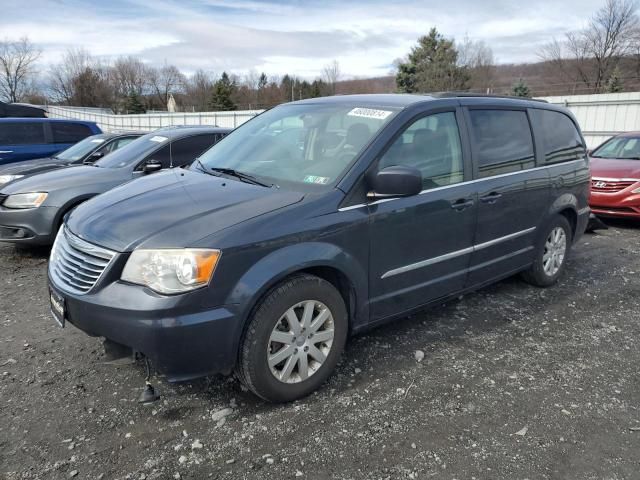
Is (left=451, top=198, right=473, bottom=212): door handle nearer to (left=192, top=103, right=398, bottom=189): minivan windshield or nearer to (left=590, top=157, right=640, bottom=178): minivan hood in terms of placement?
(left=192, top=103, right=398, bottom=189): minivan windshield

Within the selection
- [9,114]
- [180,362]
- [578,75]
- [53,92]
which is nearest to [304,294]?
[180,362]

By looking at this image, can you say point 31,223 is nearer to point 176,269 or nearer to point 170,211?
point 170,211

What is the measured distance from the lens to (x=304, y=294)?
279 centimetres

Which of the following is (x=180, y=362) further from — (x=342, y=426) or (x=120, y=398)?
(x=342, y=426)

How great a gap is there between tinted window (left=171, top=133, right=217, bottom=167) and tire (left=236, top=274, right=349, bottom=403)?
4.50 m

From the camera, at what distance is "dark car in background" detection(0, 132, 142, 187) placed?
23.5 ft

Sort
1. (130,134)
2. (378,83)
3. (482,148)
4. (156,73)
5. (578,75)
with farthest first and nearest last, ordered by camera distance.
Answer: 1. (156,73)
2. (378,83)
3. (578,75)
4. (130,134)
5. (482,148)

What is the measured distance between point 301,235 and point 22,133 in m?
10.1

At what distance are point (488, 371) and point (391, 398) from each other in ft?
2.59

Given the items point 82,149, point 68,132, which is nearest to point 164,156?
point 82,149

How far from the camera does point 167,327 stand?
2.42m

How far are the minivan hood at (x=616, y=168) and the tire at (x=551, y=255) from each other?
346 centimetres

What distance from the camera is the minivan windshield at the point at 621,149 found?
28.1ft

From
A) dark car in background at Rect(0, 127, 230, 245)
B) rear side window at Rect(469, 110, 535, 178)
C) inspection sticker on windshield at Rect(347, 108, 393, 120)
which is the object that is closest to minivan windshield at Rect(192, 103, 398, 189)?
inspection sticker on windshield at Rect(347, 108, 393, 120)
